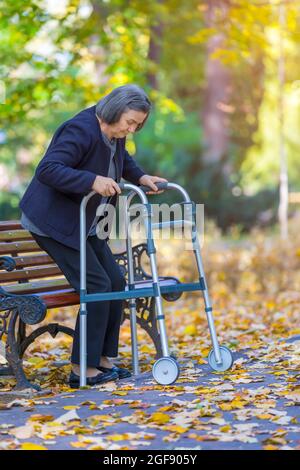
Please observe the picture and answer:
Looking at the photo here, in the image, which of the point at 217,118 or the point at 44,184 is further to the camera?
the point at 217,118

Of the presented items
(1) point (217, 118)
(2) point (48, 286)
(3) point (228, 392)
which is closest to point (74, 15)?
(2) point (48, 286)

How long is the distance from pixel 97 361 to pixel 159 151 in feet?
51.3

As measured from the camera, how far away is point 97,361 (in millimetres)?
5438

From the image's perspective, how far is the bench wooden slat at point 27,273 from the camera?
19.3 ft

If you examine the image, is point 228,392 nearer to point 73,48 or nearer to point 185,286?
point 185,286

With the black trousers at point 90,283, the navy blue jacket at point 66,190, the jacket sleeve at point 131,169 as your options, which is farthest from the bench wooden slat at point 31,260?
the jacket sleeve at point 131,169

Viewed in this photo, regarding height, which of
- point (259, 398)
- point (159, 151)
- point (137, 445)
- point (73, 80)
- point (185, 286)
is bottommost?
point (137, 445)

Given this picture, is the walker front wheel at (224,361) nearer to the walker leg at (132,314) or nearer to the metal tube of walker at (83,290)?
the walker leg at (132,314)

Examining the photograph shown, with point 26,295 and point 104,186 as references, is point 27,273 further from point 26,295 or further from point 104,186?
point 104,186

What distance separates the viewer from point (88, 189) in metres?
5.10

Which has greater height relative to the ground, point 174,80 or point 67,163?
point 174,80

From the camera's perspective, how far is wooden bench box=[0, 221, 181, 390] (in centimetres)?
534

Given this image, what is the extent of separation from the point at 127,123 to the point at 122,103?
4.9 inches

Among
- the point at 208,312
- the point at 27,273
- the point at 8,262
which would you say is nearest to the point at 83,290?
the point at 8,262
